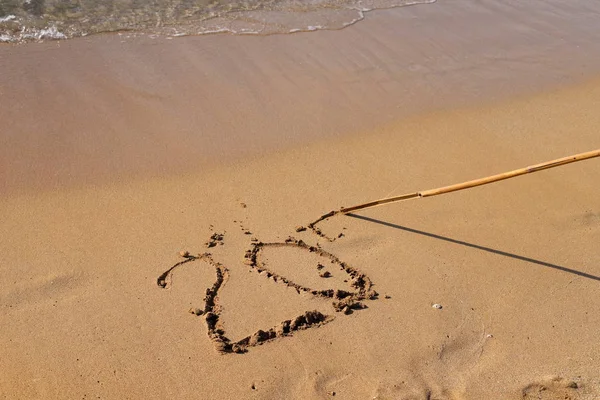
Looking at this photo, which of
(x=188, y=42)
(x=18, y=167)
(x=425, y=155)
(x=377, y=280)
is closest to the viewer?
(x=377, y=280)

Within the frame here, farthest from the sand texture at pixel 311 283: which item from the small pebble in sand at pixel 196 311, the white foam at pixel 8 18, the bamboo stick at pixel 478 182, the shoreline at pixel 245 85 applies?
the white foam at pixel 8 18

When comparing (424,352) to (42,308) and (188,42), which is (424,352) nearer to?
(42,308)

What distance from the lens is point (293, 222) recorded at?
3924 mm

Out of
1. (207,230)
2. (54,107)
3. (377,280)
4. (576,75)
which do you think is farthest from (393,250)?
(576,75)

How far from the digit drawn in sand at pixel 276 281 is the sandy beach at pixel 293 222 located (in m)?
0.01

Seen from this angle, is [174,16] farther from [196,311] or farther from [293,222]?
[196,311]

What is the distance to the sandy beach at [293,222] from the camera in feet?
10.0

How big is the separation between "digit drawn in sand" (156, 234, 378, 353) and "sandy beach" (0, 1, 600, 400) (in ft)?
0.03

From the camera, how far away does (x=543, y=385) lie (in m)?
3.04

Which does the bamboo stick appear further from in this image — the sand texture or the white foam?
the white foam

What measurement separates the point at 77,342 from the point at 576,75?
4773 mm

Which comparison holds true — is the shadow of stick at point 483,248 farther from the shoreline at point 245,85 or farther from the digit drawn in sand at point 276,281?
the shoreline at point 245,85

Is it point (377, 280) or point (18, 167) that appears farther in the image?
point (18, 167)

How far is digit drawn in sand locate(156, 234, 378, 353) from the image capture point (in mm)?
3164
